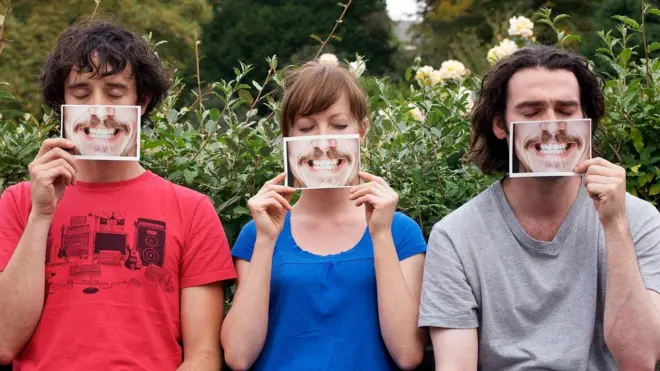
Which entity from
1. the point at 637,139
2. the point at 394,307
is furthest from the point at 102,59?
the point at 637,139

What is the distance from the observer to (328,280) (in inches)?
129

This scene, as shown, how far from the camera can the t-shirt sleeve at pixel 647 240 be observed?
3168mm

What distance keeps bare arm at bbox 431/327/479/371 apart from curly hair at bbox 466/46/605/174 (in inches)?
29.2

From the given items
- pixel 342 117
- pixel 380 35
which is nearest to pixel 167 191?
pixel 342 117

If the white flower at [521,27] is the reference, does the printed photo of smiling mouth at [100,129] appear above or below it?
below

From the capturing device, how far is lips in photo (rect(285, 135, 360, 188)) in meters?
3.24

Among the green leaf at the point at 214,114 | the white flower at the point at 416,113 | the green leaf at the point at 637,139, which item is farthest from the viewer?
the white flower at the point at 416,113

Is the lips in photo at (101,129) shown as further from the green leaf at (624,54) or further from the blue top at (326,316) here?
the green leaf at (624,54)

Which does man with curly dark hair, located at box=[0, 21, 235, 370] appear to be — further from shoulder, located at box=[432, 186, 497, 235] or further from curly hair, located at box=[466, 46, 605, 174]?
curly hair, located at box=[466, 46, 605, 174]

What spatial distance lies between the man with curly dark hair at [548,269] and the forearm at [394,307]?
0.20 feet

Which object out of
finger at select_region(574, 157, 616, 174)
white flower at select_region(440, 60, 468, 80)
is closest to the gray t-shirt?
finger at select_region(574, 157, 616, 174)

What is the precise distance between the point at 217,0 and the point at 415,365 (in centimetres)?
3496

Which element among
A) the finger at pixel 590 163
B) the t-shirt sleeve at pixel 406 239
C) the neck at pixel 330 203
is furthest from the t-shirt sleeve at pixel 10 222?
the finger at pixel 590 163

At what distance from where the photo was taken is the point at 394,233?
133 inches
